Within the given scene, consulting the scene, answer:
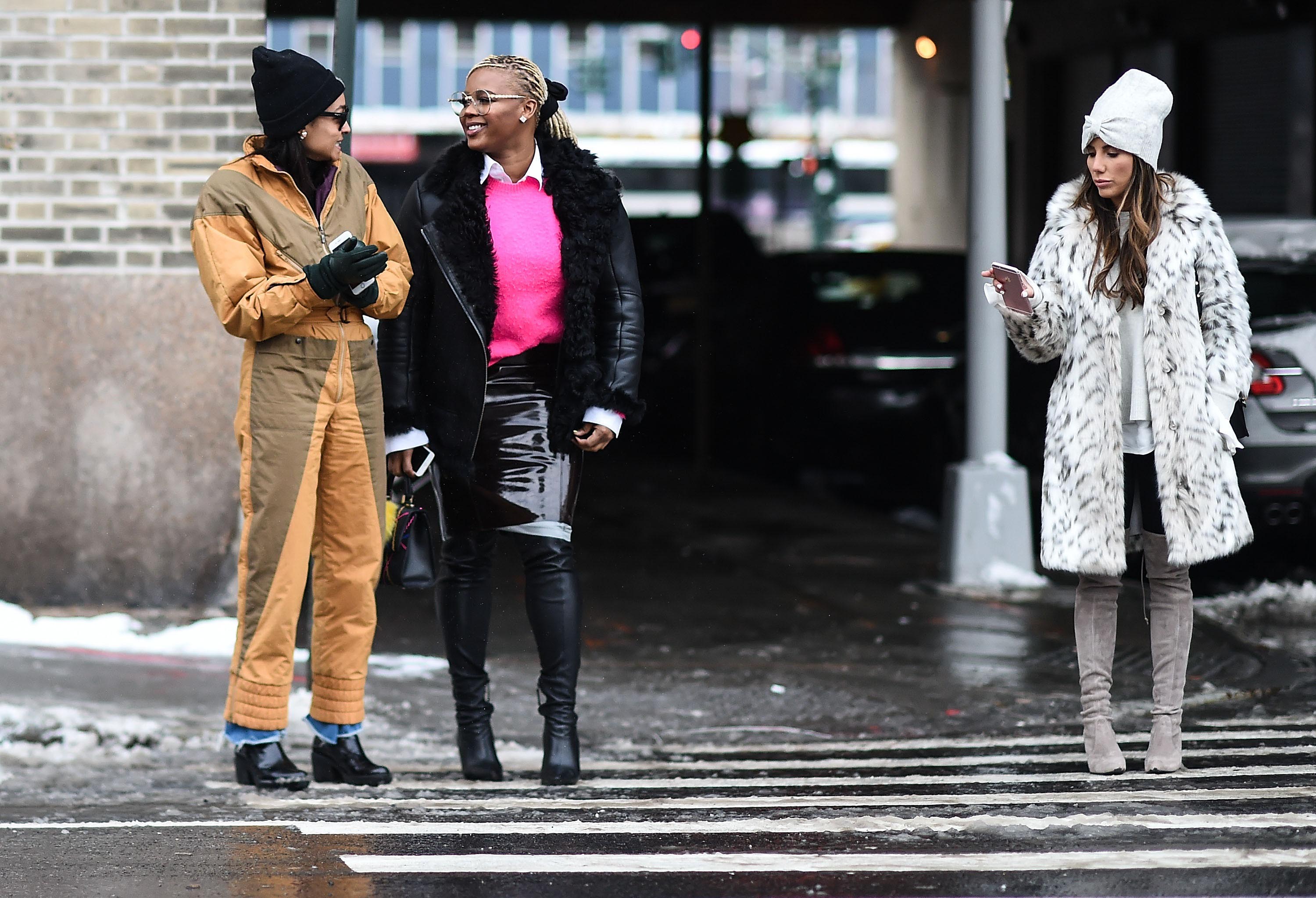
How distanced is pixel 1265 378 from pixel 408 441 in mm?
4517

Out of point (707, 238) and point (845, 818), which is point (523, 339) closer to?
point (845, 818)

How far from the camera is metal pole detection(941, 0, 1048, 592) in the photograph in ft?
28.6

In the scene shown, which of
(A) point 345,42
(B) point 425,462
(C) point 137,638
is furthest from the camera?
(C) point 137,638

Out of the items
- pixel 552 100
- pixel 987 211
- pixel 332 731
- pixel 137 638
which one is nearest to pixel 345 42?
pixel 552 100

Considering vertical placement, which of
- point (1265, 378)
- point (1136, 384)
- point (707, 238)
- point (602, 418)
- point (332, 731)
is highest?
point (707, 238)

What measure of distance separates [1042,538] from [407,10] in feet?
59.9

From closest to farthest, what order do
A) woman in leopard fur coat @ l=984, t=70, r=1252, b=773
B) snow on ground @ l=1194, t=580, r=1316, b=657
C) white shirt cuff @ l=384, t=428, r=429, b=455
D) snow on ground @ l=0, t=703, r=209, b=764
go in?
woman in leopard fur coat @ l=984, t=70, r=1252, b=773 < white shirt cuff @ l=384, t=428, r=429, b=455 < snow on ground @ l=0, t=703, r=209, b=764 < snow on ground @ l=1194, t=580, r=1316, b=657

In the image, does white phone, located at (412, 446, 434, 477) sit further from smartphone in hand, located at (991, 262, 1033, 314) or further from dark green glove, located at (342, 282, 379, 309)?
smartphone in hand, located at (991, 262, 1033, 314)

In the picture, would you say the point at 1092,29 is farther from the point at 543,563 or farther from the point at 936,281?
the point at 543,563

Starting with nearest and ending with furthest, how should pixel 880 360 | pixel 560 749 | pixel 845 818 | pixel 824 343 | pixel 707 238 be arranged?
1. pixel 845 818
2. pixel 560 749
3. pixel 880 360
4. pixel 824 343
5. pixel 707 238

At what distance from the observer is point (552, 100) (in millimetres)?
5371

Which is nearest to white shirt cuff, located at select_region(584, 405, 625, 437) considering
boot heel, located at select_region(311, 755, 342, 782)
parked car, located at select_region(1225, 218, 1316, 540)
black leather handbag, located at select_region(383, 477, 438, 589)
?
black leather handbag, located at select_region(383, 477, 438, 589)

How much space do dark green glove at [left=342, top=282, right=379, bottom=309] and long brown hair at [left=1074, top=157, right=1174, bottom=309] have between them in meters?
1.98

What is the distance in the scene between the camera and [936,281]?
43.2ft
